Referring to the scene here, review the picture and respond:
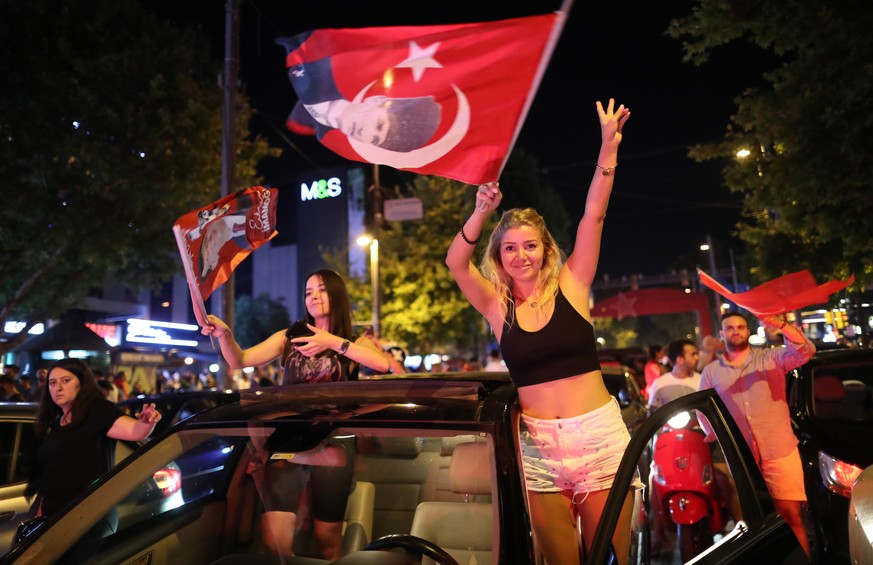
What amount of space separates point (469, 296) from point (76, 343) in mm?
16412

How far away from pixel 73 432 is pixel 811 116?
981cm

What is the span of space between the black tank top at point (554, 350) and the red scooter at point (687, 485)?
2591 mm

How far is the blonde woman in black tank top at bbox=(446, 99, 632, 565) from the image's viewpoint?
8.49 feet

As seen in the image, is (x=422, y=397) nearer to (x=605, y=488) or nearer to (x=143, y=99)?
(x=605, y=488)

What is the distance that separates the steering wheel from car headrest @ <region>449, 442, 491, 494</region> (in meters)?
0.24

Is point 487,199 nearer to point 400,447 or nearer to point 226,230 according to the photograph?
point 400,447

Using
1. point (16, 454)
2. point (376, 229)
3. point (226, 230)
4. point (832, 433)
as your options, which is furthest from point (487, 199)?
point (376, 229)

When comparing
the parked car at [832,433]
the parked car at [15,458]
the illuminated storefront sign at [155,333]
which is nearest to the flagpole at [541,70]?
the parked car at [15,458]

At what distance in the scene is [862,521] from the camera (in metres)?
2.72

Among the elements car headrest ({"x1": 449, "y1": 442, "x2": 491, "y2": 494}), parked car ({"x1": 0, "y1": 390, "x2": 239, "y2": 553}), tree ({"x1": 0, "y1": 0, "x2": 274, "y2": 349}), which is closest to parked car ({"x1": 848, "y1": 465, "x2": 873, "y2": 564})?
car headrest ({"x1": 449, "y1": 442, "x2": 491, "y2": 494})

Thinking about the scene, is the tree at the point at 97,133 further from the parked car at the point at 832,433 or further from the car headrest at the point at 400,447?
the car headrest at the point at 400,447

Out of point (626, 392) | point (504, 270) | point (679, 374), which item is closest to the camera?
point (504, 270)

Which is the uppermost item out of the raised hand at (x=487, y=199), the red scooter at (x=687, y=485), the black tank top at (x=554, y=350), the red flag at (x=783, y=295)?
the raised hand at (x=487, y=199)

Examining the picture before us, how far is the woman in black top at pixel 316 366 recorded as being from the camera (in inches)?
115
